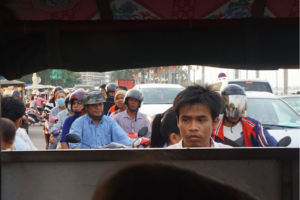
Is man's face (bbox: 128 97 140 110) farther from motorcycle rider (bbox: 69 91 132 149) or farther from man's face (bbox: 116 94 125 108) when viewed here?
motorcycle rider (bbox: 69 91 132 149)

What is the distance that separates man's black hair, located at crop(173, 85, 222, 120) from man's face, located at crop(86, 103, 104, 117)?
1842 mm

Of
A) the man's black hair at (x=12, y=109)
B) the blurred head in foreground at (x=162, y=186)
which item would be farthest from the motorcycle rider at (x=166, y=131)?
the blurred head in foreground at (x=162, y=186)

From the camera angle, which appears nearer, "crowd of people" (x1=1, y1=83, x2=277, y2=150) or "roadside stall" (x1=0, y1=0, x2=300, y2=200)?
"roadside stall" (x1=0, y1=0, x2=300, y2=200)

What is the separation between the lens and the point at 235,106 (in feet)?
12.4

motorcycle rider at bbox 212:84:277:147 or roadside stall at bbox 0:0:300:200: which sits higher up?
roadside stall at bbox 0:0:300:200

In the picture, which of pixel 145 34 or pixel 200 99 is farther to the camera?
pixel 200 99

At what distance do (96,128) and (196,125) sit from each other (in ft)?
6.51

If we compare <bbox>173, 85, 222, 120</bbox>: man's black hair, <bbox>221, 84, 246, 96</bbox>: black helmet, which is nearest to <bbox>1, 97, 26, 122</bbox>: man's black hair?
<bbox>173, 85, 222, 120</bbox>: man's black hair

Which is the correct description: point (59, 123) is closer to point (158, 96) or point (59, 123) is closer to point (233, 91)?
point (158, 96)

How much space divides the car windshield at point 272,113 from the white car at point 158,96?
217 cm

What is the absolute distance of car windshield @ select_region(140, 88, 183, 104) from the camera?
8.46 metres

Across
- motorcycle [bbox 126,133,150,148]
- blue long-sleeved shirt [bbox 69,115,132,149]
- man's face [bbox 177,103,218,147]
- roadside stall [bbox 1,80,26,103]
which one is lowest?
motorcycle [bbox 126,133,150,148]

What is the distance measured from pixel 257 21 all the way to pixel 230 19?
143 millimetres

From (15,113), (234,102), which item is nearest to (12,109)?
(15,113)
